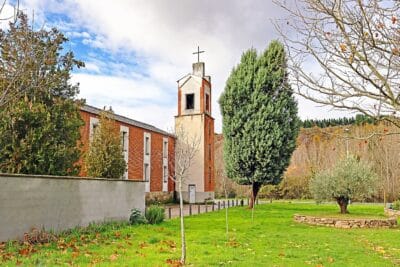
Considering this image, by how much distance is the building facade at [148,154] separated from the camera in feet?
98.9

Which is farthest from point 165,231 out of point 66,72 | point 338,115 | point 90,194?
point 338,115

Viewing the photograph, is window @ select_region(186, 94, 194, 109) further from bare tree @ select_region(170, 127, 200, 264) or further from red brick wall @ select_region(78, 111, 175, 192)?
bare tree @ select_region(170, 127, 200, 264)

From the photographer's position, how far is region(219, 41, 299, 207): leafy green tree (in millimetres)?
26328

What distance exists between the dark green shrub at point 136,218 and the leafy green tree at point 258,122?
1206cm

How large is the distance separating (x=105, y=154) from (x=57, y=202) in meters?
9.96

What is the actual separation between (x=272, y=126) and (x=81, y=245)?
19155 mm

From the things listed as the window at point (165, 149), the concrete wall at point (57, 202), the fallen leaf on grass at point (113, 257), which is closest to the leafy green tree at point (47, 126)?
the concrete wall at point (57, 202)

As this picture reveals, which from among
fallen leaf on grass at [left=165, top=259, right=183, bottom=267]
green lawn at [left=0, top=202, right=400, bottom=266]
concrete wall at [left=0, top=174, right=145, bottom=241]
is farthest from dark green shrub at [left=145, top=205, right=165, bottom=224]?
fallen leaf on grass at [left=165, top=259, right=183, bottom=267]

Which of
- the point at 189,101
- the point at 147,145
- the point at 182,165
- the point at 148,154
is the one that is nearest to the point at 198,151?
the point at 148,154

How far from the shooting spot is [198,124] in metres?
35.6

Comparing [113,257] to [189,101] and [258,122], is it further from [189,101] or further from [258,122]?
[189,101]

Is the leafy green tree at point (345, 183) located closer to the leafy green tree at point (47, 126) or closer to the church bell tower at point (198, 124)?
the leafy green tree at point (47, 126)

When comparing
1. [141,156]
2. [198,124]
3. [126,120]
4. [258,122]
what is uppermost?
[198,124]

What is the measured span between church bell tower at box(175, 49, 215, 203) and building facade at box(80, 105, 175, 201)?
6.86 feet
